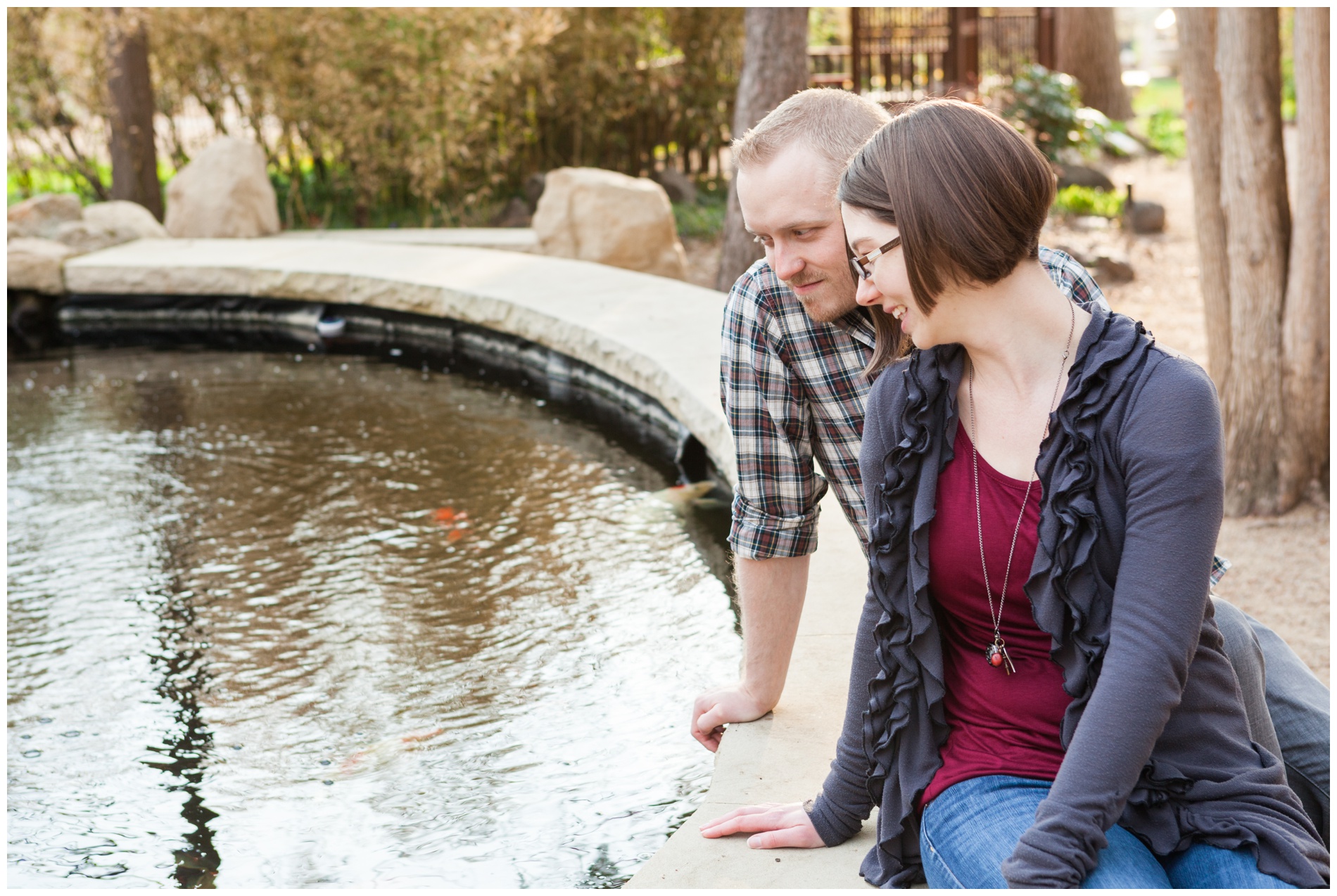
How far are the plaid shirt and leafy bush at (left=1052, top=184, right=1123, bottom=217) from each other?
331 inches

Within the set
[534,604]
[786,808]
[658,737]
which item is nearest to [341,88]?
[534,604]

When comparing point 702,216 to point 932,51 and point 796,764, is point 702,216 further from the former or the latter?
point 796,764

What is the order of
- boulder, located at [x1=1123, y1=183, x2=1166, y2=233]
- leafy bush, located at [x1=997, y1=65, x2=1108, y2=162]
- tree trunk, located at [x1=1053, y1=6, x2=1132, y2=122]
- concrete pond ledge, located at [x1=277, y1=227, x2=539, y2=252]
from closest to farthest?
concrete pond ledge, located at [x1=277, y1=227, x2=539, y2=252] < boulder, located at [x1=1123, y1=183, x2=1166, y2=233] < leafy bush, located at [x1=997, y1=65, x2=1108, y2=162] < tree trunk, located at [x1=1053, y1=6, x2=1132, y2=122]

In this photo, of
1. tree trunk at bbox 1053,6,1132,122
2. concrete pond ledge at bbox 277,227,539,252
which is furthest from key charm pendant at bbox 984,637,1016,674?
tree trunk at bbox 1053,6,1132,122

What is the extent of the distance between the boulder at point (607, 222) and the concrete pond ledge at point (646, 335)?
0.39 m

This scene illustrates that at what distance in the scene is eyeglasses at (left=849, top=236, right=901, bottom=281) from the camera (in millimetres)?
1593

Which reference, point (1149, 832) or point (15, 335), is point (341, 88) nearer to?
point (15, 335)

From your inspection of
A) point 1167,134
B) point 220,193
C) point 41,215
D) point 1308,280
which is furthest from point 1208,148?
point 1167,134

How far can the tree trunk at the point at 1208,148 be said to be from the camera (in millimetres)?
4492

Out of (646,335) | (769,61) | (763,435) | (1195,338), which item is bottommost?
(1195,338)

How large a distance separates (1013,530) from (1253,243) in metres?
3.23

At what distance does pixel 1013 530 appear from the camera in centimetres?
162

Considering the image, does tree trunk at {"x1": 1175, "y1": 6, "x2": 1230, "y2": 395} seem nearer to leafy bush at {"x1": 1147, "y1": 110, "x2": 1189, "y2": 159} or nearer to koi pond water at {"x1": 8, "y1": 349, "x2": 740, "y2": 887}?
koi pond water at {"x1": 8, "y1": 349, "x2": 740, "y2": 887}

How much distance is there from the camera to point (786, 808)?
2080 millimetres
